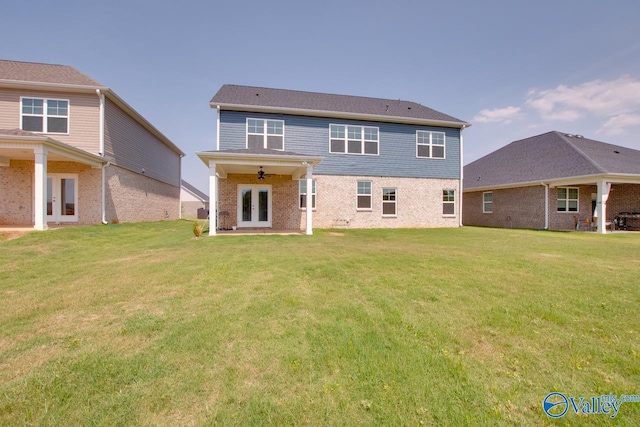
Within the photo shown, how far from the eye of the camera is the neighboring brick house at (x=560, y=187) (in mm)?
16078

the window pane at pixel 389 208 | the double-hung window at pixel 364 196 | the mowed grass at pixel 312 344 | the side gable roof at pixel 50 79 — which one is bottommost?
the mowed grass at pixel 312 344

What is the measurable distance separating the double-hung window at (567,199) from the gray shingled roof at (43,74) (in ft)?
85.8

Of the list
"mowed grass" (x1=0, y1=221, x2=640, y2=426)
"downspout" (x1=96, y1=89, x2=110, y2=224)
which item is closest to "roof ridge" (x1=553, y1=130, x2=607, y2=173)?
"mowed grass" (x1=0, y1=221, x2=640, y2=426)

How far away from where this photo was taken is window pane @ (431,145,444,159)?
17.5m

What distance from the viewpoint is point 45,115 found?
13.1 metres

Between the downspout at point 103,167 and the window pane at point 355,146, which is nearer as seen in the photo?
the downspout at point 103,167

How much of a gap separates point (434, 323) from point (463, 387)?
3.82 feet

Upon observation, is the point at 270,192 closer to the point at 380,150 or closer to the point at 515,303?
the point at 380,150

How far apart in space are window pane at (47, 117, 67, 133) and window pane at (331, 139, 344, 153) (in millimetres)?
12932

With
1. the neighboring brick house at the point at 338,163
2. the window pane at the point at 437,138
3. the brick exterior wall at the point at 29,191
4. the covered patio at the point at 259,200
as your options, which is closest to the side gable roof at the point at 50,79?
the brick exterior wall at the point at 29,191

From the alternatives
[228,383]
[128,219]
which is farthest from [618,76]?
[128,219]

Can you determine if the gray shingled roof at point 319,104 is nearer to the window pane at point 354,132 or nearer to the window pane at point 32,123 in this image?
the window pane at point 354,132

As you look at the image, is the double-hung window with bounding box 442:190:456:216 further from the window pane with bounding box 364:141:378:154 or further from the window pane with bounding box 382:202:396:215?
the window pane with bounding box 364:141:378:154

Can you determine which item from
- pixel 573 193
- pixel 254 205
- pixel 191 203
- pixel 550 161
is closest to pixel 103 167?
pixel 254 205
